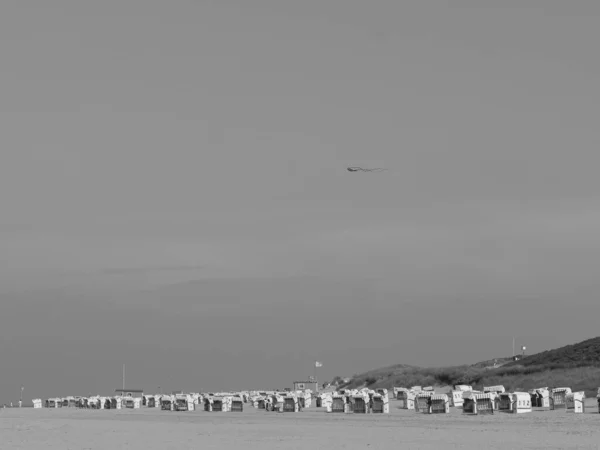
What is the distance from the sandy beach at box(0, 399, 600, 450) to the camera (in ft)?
108

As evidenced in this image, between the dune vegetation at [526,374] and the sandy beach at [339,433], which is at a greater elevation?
the dune vegetation at [526,374]

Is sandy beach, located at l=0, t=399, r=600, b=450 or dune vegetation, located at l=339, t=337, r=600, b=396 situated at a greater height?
dune vegetation, located at l=339, t=337, r=600, b=396

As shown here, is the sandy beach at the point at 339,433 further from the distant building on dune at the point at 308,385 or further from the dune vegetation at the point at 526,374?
the distant building on dune at the point at 308,385

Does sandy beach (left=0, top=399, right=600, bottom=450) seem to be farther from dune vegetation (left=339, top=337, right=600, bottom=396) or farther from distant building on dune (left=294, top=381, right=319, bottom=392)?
distant building on dune (left=294, top=381, right=319, bottom=392)

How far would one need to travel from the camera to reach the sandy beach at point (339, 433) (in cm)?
3306

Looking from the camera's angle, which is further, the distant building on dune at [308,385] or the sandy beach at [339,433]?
the distant building on dune at [308,385]

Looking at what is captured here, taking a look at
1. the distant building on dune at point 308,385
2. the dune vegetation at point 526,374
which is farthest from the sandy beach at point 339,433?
the distant building on dune at point 308,385

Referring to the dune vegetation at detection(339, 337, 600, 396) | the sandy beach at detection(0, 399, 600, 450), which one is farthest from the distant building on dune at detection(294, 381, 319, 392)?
the sandy beach at detection(0, 399, 600, 450)

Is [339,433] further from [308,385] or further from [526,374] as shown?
[308,385]

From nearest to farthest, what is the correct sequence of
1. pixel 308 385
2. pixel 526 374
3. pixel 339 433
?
pixel 339 433 → pixel 526 374 → pixel 308 385

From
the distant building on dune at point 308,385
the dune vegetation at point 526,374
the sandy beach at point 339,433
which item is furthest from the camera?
the distant building on dune at point 308,385

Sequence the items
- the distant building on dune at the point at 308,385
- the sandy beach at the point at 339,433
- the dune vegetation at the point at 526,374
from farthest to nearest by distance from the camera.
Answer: the distant building on dune at the point at 308,385 < the dune vegetation at the point at 526,374 < the sandy beach at the point at 339,433

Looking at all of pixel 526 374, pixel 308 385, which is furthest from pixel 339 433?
pixel 308 385

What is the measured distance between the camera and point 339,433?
39.4m
